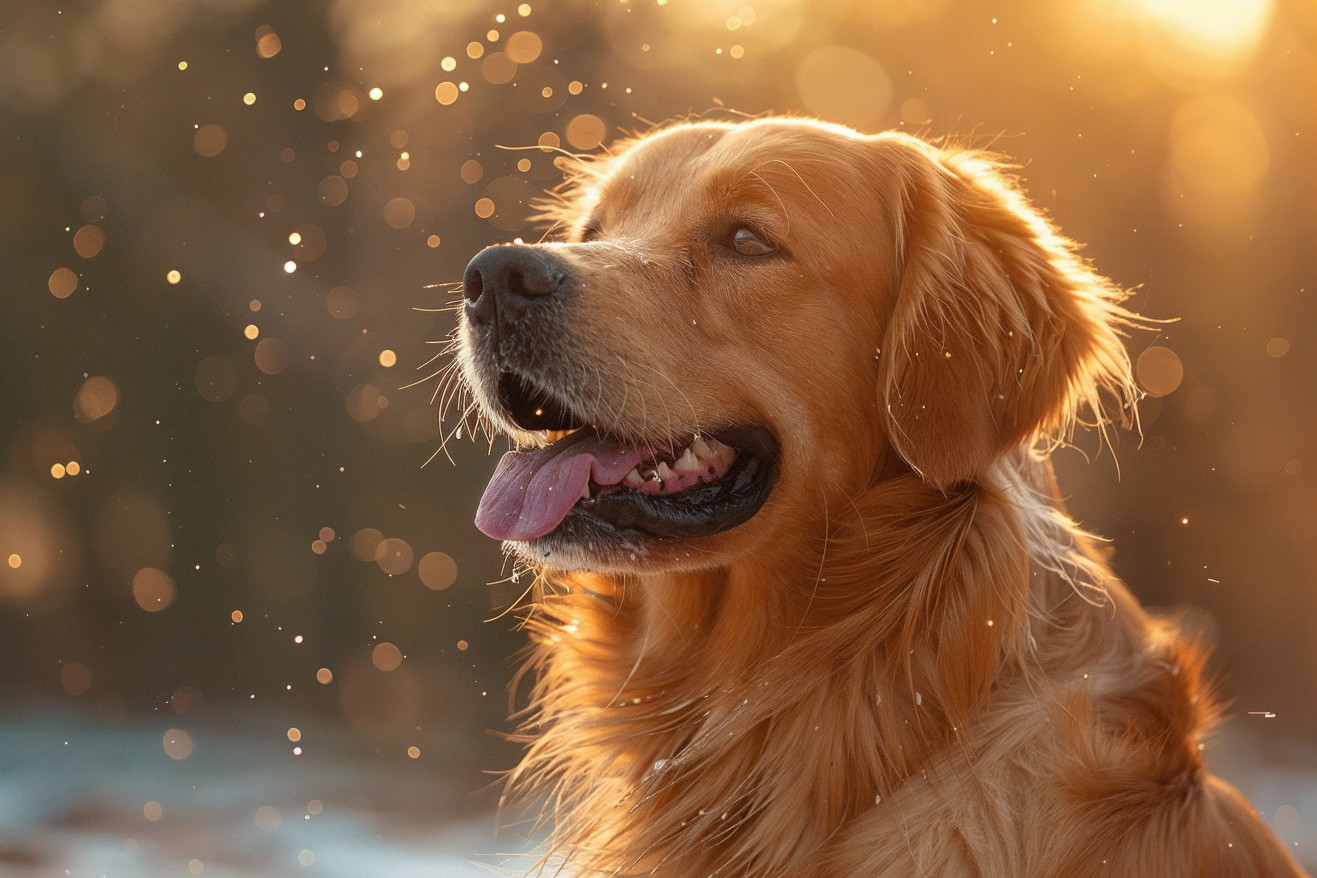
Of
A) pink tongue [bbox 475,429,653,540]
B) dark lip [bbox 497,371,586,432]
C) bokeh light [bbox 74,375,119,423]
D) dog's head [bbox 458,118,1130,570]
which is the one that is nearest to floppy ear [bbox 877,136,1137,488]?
dog's head [bbox 458,118,1130,570]

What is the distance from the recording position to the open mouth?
2279 millimetres

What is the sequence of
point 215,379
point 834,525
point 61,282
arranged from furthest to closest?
point 215,379 → point 61,282 → point 834,525

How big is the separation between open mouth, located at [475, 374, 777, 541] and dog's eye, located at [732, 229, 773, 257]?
43 cm

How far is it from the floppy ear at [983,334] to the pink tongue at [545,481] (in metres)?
0.64

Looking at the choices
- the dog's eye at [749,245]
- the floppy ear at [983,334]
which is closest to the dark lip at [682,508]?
the floppy ear at [983,334]

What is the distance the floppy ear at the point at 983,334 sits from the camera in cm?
226

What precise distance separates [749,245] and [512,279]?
0.58 m

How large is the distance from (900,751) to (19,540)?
6.04m

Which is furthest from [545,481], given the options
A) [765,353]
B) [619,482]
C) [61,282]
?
[61,282]

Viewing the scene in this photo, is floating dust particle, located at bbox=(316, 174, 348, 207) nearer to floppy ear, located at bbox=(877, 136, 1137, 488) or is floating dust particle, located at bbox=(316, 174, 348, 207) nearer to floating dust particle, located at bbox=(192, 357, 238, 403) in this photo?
floating dust particle, located at bbox=(192, 357, 238, 403)

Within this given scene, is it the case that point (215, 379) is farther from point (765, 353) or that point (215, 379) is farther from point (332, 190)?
point (765, 353)

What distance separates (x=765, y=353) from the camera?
2.39 meters

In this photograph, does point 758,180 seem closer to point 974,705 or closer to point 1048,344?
point 1048,344

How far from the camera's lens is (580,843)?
264 cm
